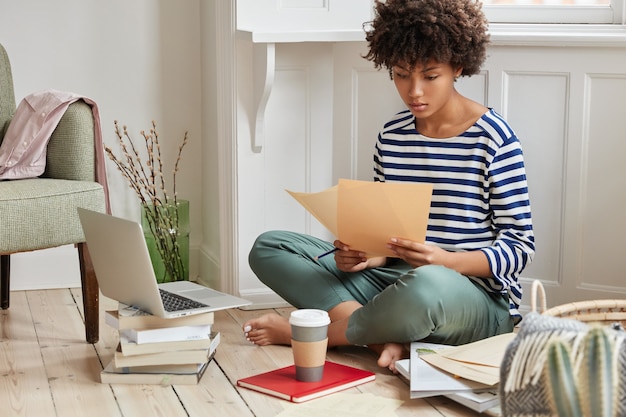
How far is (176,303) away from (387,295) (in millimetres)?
470

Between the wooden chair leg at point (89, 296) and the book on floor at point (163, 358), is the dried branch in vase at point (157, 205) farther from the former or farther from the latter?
the book on floor at point (163, 358)

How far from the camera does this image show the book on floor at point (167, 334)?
2000 millimetres

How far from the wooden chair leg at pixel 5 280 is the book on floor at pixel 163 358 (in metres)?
0.76

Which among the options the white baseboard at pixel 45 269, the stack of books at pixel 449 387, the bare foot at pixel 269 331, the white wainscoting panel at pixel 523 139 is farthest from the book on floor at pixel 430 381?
the white baseboard at pixel 45 269

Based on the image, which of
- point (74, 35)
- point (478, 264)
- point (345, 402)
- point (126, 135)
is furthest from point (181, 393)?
point (74, 35)

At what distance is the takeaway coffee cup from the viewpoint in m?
1.95

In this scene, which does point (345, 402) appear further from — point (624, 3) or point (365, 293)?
point (624, 3)

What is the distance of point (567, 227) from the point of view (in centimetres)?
251

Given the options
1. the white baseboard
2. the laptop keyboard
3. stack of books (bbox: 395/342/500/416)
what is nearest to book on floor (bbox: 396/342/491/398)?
stack of books (bbox: 395/342/500/416)

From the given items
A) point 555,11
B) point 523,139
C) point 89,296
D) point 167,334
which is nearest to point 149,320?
point 167,334

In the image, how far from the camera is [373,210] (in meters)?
1.99

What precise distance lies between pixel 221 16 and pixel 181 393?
1190mm

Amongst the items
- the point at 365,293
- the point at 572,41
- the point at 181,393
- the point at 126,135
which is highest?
the point at 572,41

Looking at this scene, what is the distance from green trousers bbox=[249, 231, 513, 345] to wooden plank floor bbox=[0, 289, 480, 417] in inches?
4.8
